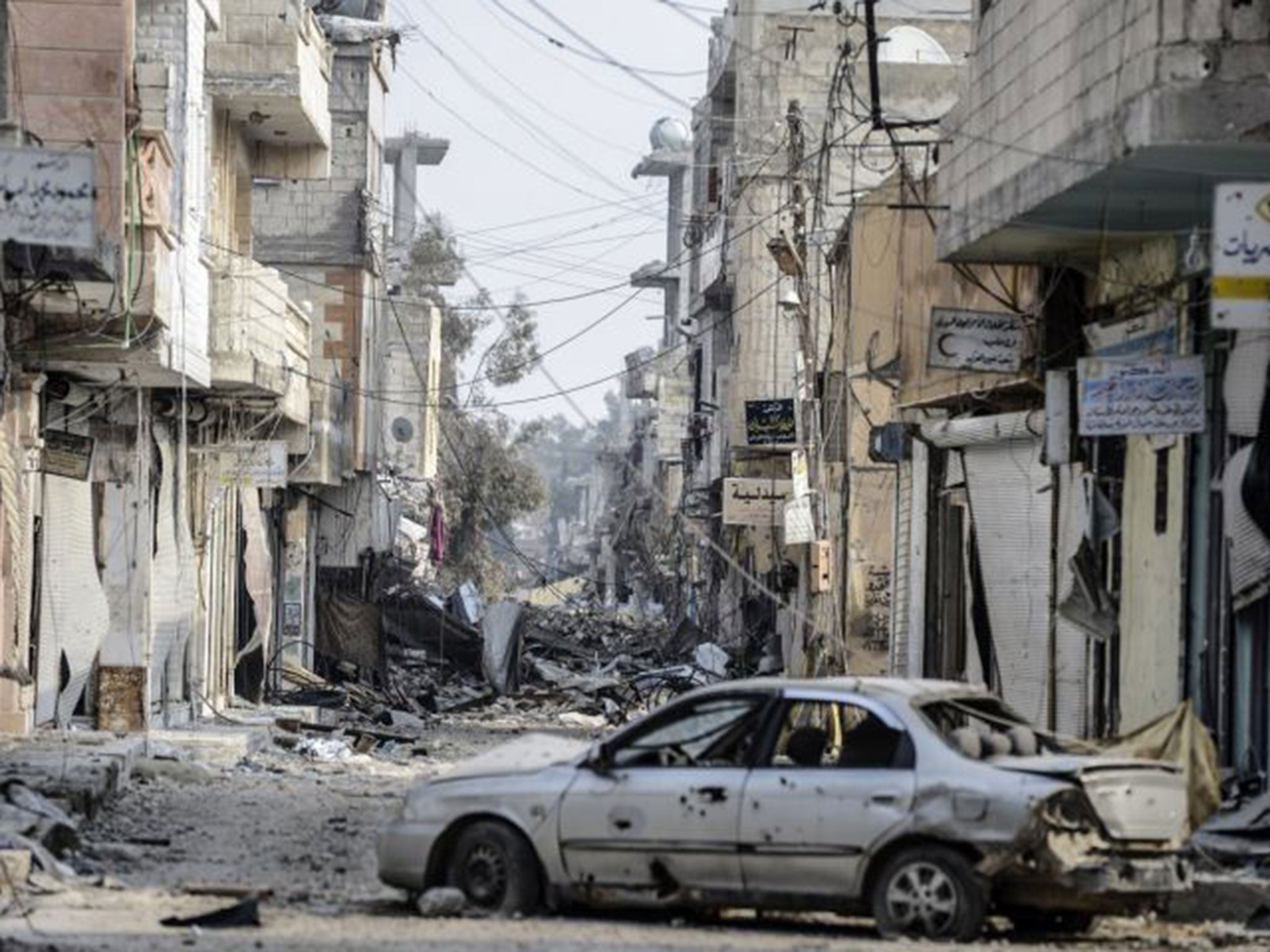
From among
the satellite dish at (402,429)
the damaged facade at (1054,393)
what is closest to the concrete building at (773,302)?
the damaged facade at (1054,393)

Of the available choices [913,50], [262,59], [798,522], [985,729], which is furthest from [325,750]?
[913,50]

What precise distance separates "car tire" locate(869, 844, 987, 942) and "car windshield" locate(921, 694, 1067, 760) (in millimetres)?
587

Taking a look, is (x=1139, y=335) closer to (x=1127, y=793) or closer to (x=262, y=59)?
(x=1127, y=793)

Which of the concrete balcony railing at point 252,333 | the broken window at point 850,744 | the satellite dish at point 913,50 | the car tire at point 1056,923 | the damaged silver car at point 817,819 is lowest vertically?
the car tire at point 1056,923

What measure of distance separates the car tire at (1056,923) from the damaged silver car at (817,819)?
1 cm

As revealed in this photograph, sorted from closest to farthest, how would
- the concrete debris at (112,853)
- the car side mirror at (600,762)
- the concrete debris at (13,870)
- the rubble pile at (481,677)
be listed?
1. the car side mirror at (600,762)
2. the concrete debris at (13,870)
3. the concrete debris at (112,853)
4. the rubble pile at (481,677)

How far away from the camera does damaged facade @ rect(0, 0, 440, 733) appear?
2514 cm

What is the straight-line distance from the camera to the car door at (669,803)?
15.0 meters

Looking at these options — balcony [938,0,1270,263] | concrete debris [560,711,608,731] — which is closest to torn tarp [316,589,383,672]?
concrete debris [560,711,608,731]

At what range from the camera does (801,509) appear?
38719 mm

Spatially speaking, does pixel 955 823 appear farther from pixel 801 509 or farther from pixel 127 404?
pixel 801 509

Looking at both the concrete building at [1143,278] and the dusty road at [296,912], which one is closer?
the dusty road at [296,912]

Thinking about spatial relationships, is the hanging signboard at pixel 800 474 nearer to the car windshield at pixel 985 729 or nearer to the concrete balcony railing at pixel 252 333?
the concrete balcony railing at pixel 252 333

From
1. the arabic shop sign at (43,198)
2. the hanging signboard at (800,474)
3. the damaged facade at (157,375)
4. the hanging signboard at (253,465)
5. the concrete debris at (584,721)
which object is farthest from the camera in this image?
the concrete debris at (584,721)
